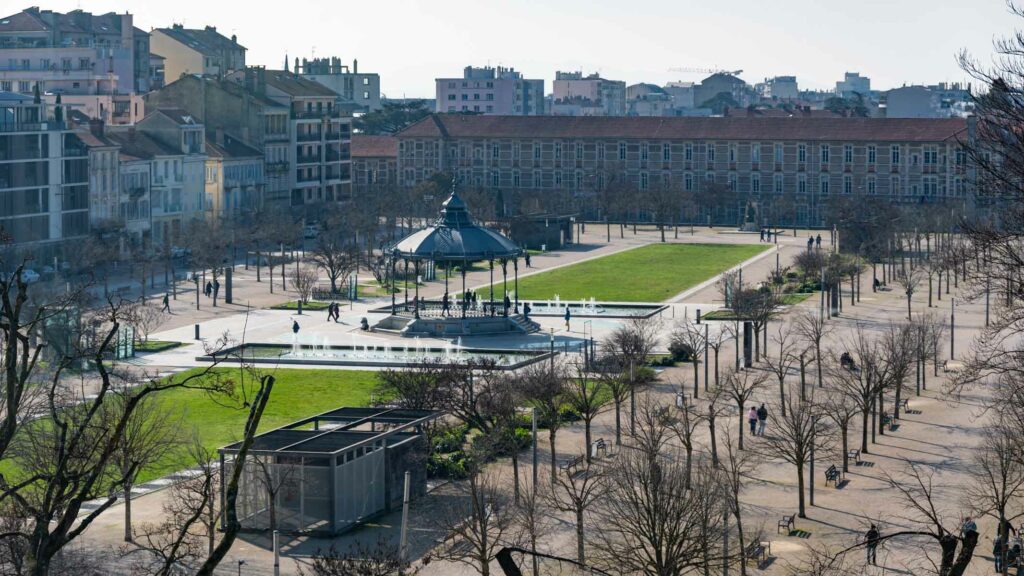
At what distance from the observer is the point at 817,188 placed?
130 metres

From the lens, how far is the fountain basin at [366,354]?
61.0 meters

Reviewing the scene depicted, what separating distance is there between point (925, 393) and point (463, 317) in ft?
70.4

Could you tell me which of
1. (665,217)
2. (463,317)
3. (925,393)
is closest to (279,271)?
(463,317)

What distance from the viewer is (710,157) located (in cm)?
13412

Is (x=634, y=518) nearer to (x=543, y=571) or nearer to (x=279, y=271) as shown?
(x=543, y=571)

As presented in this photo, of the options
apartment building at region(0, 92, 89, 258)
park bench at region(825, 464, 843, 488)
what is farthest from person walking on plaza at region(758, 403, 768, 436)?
apartment building at region(0, 92, 89, 258)

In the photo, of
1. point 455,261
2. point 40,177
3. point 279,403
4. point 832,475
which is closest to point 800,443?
point 832,475

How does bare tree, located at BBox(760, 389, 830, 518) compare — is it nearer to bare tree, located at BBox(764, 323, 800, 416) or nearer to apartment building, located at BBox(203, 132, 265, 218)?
bare tree, located at BBox(764, 323, 800, 416)

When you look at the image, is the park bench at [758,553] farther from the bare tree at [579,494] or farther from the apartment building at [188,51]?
the apartment building at [188,51]

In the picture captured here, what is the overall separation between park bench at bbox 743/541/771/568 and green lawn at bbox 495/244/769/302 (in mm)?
46175

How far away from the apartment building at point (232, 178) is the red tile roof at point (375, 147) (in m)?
27.0

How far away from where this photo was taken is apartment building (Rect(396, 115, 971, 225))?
127125mm

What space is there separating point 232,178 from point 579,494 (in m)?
81.1

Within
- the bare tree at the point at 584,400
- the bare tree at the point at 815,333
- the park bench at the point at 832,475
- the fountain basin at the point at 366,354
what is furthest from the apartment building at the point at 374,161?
the park bench at the point at 832,475
